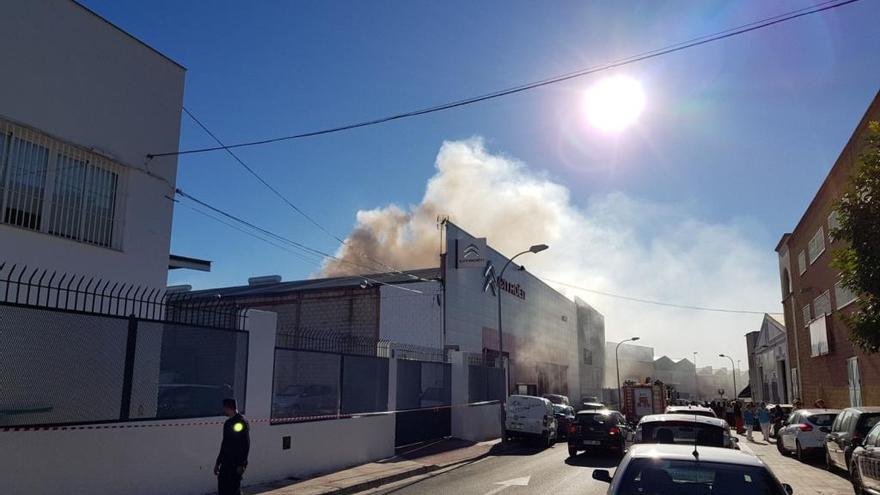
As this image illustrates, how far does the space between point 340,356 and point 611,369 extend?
246 feet

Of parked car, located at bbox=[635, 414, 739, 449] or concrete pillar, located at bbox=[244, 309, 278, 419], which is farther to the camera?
concrete pillar, located at bbox=[244, 309, 278, 419]

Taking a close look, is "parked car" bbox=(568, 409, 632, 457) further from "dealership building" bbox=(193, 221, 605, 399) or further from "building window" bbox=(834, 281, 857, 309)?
"building window" bbox=(834, 281, 857, 309)

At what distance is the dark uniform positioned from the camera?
8602mm

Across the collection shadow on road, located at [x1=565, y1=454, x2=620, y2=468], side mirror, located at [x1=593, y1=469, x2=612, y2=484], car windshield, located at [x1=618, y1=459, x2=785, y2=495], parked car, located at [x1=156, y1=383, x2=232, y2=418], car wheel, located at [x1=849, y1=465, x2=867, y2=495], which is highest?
parked car, located at [x1=156, y1=383, x2=232, y2=418]

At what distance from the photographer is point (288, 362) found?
13.4 meters

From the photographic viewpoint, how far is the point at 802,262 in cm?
3631

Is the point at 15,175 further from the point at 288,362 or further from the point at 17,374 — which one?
the point at 288,362

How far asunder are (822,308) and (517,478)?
24.0 metres

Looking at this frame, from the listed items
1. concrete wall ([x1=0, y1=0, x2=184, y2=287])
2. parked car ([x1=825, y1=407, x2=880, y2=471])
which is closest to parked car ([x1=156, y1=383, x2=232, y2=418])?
concrete wall ([x1=0, y1=0, x2=184, y2=287])

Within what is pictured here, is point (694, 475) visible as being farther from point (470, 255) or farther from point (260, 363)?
point (470, 255)

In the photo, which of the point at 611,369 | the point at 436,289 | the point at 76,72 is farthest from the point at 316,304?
the point at 611,369

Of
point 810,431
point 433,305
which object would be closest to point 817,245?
point 810,431

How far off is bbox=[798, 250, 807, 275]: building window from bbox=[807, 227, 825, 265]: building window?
141cm

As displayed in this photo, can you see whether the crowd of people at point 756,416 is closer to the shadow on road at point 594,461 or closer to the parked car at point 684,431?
the shadow on road at point 594,461
